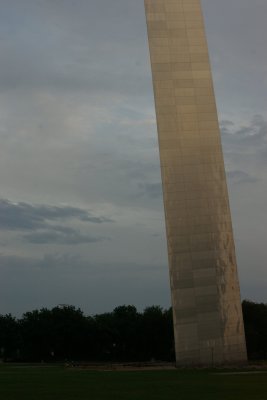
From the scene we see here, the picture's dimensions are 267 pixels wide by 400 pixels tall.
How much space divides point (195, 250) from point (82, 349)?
131 ft

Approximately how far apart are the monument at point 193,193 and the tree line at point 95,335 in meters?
25.1

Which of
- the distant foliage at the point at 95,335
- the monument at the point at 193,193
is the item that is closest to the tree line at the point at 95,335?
the distant foliage at the point at 95,335

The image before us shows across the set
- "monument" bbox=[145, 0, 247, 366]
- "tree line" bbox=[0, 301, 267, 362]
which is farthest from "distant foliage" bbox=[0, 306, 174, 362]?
"monument" bbox=[145, 0, 247, 366]

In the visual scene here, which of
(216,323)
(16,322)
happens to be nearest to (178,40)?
(216,323)

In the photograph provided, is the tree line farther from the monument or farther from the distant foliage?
the monument

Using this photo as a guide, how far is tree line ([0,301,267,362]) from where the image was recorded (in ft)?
182

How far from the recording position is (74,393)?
13.6 m

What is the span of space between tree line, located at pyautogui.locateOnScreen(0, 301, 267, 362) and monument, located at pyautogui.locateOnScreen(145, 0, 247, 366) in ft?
Answer: 82.4

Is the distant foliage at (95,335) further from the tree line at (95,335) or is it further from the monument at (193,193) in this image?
the monument at (193,193)

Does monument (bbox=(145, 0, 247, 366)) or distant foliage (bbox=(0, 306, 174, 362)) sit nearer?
monument (bbox=(145, 0, 247, 366))

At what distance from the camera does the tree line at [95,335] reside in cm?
5562

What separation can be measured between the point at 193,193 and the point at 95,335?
38.9 metres

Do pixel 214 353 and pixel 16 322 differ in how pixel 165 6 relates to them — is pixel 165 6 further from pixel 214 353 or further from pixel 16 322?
pixel 16 322

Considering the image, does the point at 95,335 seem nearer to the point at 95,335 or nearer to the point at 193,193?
the point at 95,335
